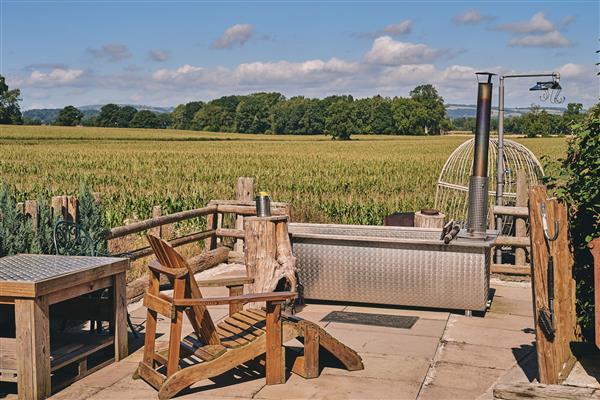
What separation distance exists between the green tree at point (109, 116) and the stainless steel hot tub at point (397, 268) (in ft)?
431

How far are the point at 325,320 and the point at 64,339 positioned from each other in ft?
9.71

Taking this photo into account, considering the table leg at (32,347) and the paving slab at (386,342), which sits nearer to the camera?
the table leg at (32,347)

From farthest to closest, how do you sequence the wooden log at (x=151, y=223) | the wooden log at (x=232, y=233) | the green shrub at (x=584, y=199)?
the wooden log at (x=232, y=233), the wooden log at (x=151, y=223), the green shrub at (x=584, y=199)

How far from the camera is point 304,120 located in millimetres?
130750

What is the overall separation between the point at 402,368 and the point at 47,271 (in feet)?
9.84

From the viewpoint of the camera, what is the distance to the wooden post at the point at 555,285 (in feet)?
18.1

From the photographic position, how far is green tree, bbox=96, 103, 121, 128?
138 meters

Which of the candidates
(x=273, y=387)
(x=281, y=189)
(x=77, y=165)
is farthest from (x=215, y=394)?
(x=77, y=165)

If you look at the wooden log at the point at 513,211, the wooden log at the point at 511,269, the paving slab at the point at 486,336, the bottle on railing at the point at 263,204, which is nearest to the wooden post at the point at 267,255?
the bottle on railing at the point at 263,204

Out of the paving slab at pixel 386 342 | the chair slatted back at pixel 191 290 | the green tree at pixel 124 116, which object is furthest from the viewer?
the green tree at pixel 124 116

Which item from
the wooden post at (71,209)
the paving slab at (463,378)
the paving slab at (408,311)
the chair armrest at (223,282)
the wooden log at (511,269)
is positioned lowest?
the paving slab at (408,311)

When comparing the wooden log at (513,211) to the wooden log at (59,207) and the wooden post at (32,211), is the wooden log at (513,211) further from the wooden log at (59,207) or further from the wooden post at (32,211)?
the wooden post at (32,211)

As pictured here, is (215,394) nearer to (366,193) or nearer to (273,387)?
(273,387)

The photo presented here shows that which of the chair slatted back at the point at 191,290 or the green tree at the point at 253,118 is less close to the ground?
the green tree at the point at 253,118
